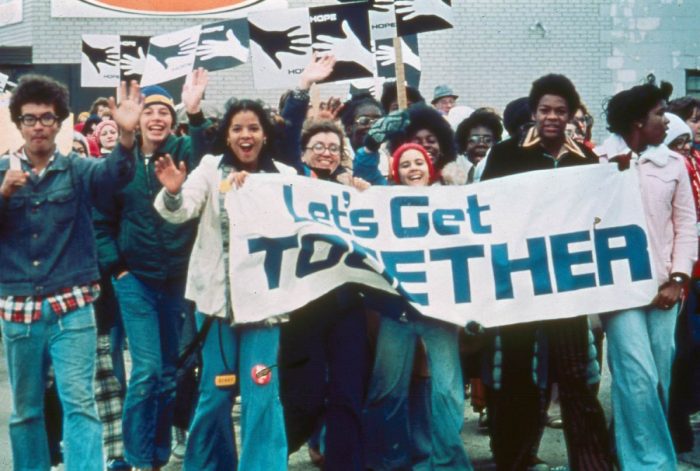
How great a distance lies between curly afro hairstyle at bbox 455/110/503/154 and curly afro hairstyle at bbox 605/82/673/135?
5.94 ft

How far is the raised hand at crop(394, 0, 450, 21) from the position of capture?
9.27 m

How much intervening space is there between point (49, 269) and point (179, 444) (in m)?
2.19

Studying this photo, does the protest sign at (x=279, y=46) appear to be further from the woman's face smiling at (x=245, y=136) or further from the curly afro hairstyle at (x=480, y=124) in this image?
the woman's face smiling at (x=245, y=136)

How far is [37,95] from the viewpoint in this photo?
5867mm

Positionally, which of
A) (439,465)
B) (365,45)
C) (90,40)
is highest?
(90,40)

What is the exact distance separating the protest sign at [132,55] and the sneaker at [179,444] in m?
5.21

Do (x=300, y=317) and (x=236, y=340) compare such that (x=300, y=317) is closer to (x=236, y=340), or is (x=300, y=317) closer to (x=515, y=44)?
(x=236, y=340)

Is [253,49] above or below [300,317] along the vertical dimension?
above

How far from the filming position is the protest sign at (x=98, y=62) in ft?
42.1

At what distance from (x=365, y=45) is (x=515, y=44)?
9.69 meters

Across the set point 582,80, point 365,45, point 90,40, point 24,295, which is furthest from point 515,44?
point 24,295

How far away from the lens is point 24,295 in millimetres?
5770

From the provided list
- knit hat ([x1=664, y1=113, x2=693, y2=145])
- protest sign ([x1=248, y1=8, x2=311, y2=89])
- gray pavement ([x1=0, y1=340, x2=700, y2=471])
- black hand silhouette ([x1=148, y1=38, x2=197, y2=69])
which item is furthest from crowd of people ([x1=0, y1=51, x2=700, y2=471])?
black hand silhouette ([x1=148, y1=38, x2=197, y2=69])

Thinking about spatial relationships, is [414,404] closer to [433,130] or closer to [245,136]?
[433,130]
